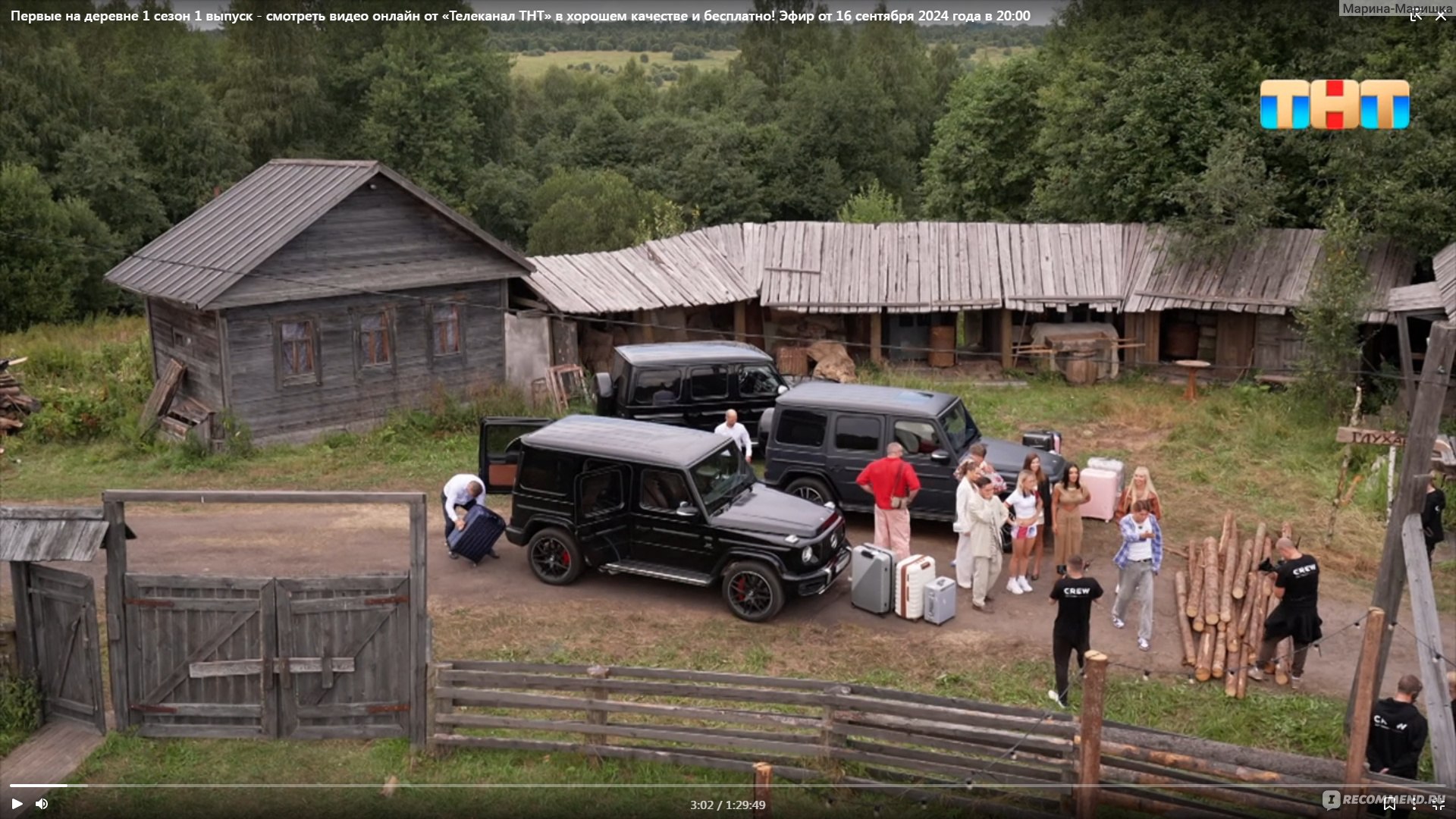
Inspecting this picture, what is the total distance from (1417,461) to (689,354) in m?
11.1

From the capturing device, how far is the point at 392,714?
38.7 ft

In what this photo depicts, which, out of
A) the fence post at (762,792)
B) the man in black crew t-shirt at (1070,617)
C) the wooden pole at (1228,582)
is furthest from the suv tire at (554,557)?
the wooden pole at (1228,582)

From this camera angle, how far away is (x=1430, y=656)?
34.7 feet

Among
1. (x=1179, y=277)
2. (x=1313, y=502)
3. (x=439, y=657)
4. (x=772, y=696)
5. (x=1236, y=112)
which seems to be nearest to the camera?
(x=772, y=696)

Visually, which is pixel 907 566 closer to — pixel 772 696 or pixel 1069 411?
pixel 772 696

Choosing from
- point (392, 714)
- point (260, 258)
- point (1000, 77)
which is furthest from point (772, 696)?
point (1000, 77)

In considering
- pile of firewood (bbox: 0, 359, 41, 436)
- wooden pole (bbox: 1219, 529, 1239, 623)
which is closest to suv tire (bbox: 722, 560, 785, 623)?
wooden pole (bbox: 1219, 529, 1239, 623)

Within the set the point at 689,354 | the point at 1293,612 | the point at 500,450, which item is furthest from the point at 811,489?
the point at 1293,612

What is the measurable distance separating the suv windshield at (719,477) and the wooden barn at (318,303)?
9.12m

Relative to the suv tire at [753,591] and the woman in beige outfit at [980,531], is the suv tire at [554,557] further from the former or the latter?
the woman in beige outfit at [980,531]

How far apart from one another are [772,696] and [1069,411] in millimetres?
14690

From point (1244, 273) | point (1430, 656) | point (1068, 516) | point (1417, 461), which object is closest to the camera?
point (1430, 656)

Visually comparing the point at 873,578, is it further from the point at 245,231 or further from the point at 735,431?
the point at 245,231

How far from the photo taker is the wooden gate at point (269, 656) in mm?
11633
